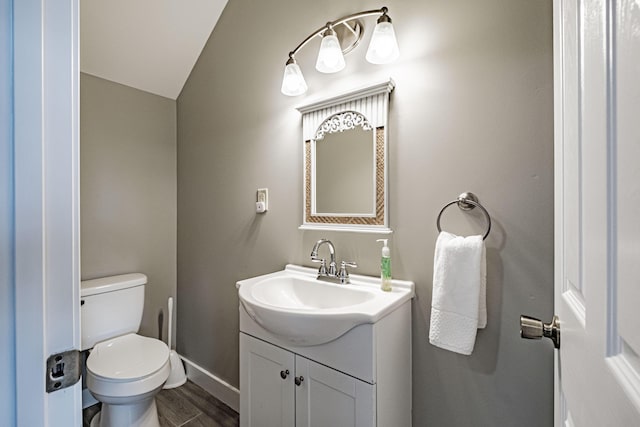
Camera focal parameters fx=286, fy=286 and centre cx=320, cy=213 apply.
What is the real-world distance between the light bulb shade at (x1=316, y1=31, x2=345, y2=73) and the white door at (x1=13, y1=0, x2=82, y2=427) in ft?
3.16

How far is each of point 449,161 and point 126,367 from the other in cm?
179

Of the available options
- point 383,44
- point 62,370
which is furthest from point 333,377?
point 383,44

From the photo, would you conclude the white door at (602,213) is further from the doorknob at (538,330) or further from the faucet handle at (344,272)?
the faucet handle at (344,272)

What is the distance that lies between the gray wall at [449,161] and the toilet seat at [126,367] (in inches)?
25.7

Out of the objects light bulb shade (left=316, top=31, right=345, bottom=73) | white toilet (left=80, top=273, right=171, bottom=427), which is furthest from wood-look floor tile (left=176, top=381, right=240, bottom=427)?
light bulb shade (left=316, top=31, right=345, bottom=73)

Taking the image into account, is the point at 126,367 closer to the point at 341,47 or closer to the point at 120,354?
the point at 120,354

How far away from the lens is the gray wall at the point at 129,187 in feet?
5.98

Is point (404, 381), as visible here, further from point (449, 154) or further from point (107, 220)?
point (107, 220)

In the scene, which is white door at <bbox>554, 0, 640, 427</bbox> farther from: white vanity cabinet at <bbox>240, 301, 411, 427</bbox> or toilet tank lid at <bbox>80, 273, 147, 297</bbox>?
toilet tank lid at <bbox>80, 273, 147, 297</bbox>

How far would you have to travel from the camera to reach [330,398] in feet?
3.28

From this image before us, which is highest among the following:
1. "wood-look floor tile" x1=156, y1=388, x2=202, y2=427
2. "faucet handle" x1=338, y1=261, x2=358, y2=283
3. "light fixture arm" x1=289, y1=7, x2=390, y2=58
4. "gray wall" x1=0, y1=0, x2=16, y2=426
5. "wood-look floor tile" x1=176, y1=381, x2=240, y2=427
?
"light fixture arm" x1=289, y1=7, x2=390, y2=58

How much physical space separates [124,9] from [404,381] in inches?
95.6

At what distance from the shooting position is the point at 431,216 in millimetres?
1133

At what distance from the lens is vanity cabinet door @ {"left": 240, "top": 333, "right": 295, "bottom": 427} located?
1110mm
